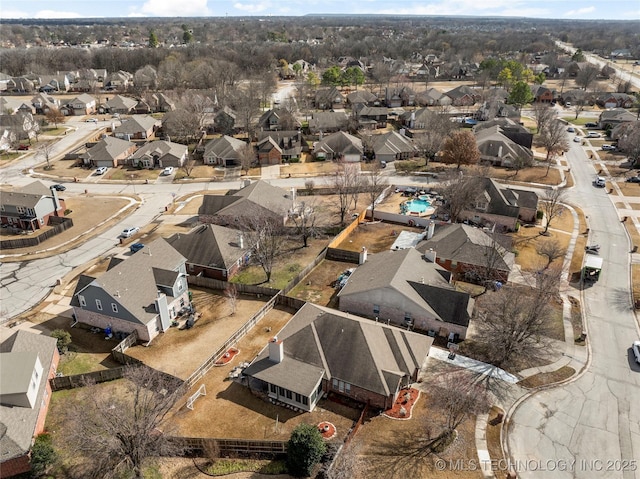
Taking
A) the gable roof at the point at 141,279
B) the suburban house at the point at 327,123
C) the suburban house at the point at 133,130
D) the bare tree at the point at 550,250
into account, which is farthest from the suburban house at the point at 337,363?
the suburban house at the point at 133,130

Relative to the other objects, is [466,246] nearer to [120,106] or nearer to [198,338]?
[198,338]

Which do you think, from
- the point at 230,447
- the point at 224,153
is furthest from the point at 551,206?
the point at 224,153

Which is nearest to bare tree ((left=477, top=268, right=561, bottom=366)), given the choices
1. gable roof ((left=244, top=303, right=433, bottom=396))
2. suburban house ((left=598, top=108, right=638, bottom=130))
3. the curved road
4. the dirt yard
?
the curved road

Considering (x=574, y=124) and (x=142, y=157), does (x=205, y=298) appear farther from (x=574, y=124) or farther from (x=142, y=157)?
(x=574, y=124)

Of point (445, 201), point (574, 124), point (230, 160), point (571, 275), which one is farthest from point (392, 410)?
point (574, 124)

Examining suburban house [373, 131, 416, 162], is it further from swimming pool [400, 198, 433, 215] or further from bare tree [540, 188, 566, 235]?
bare tree [540, 188, 566, 235]

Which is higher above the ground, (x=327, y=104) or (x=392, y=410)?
(x=327, y=104)
